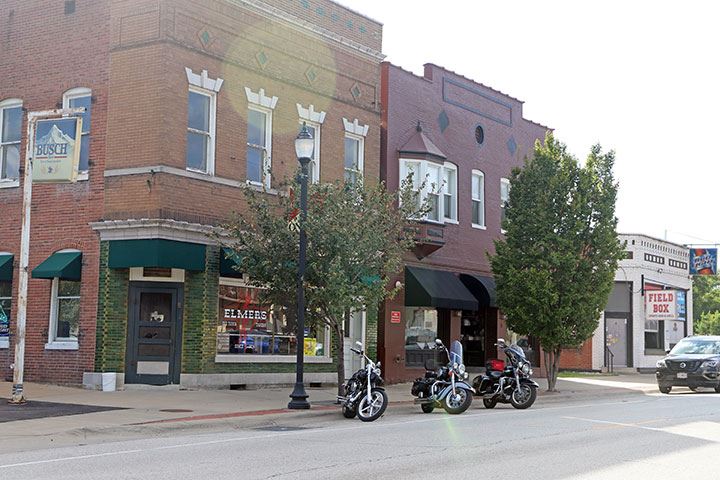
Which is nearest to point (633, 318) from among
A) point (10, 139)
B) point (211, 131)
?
point (211, 131)

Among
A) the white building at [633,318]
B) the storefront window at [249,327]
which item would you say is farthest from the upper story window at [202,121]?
the white building at [633,318]

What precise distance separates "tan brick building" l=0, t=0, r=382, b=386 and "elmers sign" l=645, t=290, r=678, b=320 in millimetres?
20993

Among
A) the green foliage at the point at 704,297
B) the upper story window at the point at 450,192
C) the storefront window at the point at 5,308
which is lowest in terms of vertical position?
the storefront window at the point at 5,308

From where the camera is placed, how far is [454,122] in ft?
96.0

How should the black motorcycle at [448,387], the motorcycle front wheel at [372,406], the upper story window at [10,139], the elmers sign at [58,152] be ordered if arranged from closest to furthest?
the motorcycle front wheel at [372,406]
the elmers sign at [58,152]
the black motorcycle at [448,387]
the upper story window at [10,139]

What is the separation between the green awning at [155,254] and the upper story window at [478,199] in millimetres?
12413

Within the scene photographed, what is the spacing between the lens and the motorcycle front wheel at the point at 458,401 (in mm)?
17781

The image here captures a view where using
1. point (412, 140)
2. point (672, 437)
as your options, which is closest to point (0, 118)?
point (412, 140)

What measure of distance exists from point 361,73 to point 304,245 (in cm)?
921

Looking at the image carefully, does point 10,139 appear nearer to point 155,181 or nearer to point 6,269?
point 6,269

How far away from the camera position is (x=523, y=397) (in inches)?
771

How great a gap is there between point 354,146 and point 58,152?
10.1 meters

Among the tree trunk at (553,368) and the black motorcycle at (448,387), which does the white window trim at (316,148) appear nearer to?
the black motorcycle at (448,387)

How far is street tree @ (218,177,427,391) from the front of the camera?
59.8 ft
